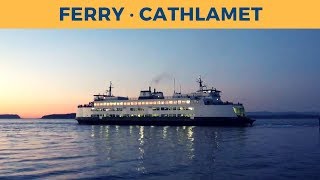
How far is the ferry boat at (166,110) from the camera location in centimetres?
10212

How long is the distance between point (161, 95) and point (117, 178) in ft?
312

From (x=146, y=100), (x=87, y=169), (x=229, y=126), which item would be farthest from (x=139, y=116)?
(x=87, y=169)

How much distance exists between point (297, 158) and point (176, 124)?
74335mm

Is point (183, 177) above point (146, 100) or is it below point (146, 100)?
below

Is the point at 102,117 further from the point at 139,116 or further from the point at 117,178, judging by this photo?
the point at 117,178

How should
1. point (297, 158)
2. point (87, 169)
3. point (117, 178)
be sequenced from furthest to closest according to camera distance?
point (297, 158), point (87, 169), point (117, 178)

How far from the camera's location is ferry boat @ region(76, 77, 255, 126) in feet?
335

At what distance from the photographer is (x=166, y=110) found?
113 m

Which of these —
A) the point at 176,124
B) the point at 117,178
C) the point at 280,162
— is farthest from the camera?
the point at 176,124

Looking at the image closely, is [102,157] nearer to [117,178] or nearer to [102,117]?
[117,178]

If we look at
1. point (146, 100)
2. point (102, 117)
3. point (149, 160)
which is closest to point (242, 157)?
point (149, 160)

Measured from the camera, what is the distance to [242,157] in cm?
3706

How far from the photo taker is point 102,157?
122 feet

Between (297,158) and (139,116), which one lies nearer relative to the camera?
(297,158)
